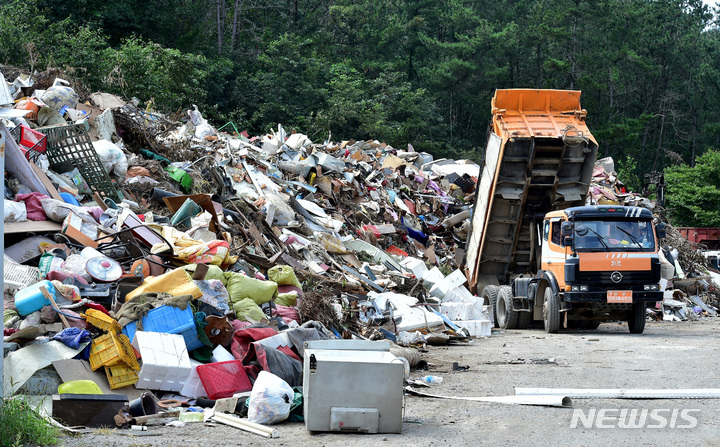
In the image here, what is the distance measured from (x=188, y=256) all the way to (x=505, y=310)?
22.1 feet

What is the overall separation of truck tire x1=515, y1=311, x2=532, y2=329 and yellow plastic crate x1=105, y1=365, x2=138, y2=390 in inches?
331

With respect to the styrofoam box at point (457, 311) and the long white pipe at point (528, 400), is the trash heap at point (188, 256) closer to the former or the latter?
→ the styrofoam box at point (457, 311)

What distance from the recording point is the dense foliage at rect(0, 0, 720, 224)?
115ft

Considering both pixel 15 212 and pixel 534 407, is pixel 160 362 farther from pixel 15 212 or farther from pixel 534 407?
pixel 15 212

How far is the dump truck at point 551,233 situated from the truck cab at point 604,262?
0.01 meters

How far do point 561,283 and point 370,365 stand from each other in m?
6.89

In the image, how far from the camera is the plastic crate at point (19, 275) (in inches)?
289

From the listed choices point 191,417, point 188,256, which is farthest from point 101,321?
point 188,256

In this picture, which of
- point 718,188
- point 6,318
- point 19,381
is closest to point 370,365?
point 19,381

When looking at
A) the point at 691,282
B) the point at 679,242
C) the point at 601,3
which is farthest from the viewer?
the point at 601,3

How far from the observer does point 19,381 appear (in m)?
5.93

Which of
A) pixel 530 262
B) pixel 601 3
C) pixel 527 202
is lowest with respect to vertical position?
pixel 530 262

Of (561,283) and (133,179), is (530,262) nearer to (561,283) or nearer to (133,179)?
(561,283)

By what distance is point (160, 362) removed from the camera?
628 cm
